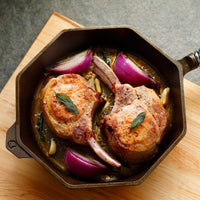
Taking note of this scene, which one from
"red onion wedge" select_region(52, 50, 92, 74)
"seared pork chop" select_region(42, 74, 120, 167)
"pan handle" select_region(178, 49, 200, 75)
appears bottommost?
"seared pork chop" select_region(42, 74, 120, 167)

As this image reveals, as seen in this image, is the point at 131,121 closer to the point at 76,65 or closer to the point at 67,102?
the point at 67,102

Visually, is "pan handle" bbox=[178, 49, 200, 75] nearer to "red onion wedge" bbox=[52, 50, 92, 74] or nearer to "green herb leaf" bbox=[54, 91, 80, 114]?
"red onion wedge" bbox=[52, 50, 92, 74]

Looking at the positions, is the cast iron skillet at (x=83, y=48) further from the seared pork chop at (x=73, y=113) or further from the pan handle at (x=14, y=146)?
the seared pork chop at (x=73, y=113)

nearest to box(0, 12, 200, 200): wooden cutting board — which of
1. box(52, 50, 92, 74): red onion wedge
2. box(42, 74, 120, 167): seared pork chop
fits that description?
box(42, 74, 120, 167): seared pork chop

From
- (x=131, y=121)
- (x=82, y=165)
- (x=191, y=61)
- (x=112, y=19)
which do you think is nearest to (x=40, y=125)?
(x=82, y=165)

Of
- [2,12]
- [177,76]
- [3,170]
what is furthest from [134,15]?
[3,170]

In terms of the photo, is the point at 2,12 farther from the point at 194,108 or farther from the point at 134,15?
the point at 194,108

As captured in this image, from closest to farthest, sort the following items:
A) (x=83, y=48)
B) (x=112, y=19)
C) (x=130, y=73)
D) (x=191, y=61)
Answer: (x=191, y=61) → (x=130, y=73) → (x=83, y=48) → (x=112, y=19)
